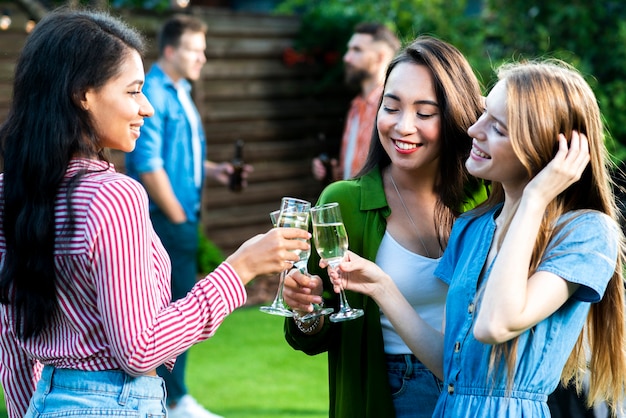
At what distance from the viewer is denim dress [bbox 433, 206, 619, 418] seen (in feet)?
7.05

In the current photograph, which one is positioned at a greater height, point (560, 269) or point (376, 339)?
point (560, 269)

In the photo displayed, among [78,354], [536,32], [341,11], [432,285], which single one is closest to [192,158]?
[432,285]

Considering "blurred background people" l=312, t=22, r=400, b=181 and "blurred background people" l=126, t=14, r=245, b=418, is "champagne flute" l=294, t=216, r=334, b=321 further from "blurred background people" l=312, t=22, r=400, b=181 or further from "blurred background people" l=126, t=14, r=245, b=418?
"blurred background people" l=312, t=22, r=400, b=181

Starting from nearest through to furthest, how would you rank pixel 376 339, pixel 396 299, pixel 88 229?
1. pixel 88 229
2. pixel 396 299
3. pixel 376 339

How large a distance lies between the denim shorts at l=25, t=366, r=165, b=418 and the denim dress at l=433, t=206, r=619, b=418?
31.9 inches

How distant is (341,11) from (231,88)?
74.6 inches

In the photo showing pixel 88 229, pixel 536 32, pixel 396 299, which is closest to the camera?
pixel 88 229

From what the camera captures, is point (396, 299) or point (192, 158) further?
point (192, 158)

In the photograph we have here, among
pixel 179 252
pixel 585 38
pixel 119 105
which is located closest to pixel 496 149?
pixel 119 105

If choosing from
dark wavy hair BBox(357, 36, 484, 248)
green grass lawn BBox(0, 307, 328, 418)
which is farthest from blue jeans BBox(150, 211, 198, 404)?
dark wavy hair BBox(357, 36, 484, 248)

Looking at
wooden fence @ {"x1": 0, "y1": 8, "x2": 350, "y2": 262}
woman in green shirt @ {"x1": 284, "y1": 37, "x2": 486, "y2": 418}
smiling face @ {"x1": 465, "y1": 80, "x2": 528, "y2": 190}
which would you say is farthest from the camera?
wooden fence @ {"x1": 0, "y1": 8, "x2": 350, "y2": 262}

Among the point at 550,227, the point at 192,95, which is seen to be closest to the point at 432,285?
the point at 550,227

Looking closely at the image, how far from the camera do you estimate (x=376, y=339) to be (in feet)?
8.74

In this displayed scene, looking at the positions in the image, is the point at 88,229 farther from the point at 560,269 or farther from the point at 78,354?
the point at 560,269
